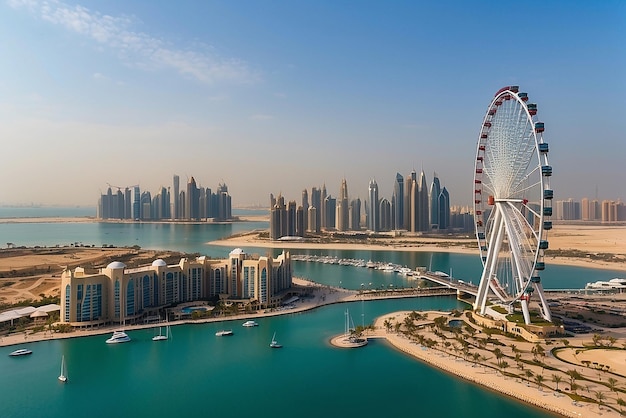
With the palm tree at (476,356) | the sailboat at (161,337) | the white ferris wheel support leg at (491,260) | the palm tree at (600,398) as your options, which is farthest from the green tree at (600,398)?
the sailboat at (161,337)

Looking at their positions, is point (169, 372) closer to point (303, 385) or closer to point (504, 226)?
point (303, 385)

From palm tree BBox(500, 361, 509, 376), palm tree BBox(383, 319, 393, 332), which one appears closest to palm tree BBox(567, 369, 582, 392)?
palm tree BBox(500, 361, 509, 376)

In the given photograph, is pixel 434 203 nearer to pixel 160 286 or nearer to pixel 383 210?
pixel 383 210

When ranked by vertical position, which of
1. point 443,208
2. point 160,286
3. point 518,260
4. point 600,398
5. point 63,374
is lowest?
point 63,374

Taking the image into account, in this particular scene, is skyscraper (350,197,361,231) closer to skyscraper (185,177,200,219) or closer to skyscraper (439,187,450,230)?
skyscraper (439,187,450,230)

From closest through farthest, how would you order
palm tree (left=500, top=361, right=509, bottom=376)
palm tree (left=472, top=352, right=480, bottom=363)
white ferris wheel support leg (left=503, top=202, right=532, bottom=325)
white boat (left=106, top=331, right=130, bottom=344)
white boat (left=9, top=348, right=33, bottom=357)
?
palm tree (left=500, top=361, right=509, bottom=376) → palm tree (left=472, top=352, right=480, bottom=363) → white boat (left=9, top=348, right=33, bottom=357) → white boat (left=106, top=331, right=130, bottom=344) → white ferris wheel support leg (left=503, top=202, right=532, bottom=325)

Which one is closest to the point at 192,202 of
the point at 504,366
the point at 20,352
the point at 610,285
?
the point at 610,285
